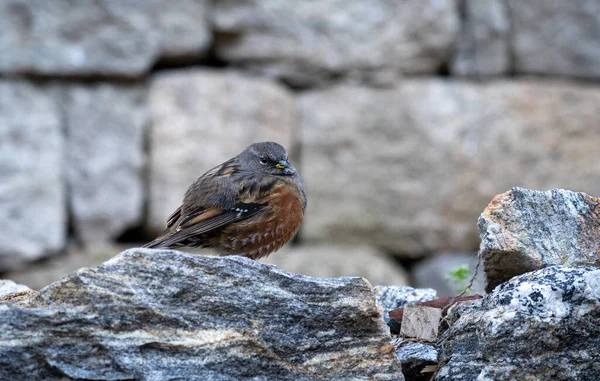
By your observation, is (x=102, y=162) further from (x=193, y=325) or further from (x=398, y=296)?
(x=193, y=325)

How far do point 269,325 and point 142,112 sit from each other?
4766mm

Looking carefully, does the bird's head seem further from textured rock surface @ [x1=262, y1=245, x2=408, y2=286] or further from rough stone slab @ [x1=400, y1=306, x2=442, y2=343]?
rough stone slab @ [x1=400, y1=306, x2=442, y2=343]

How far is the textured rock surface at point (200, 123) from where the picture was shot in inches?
301

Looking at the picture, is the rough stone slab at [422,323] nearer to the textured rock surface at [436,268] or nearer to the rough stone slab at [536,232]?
the rough stone slab at [536,232]

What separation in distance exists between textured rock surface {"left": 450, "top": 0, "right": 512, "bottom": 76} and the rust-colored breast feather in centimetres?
327

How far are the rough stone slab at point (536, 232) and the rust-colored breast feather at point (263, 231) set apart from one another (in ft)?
5.63

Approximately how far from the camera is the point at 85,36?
7594 mm

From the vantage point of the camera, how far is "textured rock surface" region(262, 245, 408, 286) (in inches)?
302

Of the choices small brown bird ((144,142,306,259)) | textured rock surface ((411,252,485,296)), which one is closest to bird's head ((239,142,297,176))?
small brown bird ((144,142,306,259))

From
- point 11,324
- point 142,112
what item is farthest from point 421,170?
point 11,324

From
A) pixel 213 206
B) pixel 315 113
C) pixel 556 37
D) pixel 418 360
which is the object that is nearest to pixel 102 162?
pixel 315 113

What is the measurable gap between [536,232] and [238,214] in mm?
2024

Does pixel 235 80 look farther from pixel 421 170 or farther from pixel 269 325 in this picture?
pixel 269 325

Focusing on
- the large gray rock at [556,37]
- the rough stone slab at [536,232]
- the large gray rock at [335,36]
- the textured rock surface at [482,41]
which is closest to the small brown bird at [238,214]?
the rough stone slab at [536,232]
